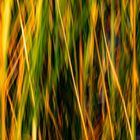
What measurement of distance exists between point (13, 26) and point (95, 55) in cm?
21

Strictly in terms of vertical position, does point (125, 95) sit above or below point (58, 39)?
below

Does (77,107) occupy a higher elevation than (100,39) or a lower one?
lower

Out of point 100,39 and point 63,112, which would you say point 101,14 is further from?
point 63,112

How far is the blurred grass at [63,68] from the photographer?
84 centimetres

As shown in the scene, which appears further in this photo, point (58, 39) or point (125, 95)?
point (125, 95)

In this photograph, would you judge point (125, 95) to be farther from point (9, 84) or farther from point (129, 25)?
point (9, 84)

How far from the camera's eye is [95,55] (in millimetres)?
1019

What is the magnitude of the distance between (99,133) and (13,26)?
312 mm

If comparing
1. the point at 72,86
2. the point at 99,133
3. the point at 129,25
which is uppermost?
the point at 129,25

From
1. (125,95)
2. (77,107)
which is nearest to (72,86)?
(77,107)

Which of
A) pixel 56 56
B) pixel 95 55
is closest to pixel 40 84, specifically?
pixel 56 56

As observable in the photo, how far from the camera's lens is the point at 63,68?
934 mm

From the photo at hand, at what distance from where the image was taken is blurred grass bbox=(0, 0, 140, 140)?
2.74 feet

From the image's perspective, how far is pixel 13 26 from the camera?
893 millimetres
